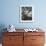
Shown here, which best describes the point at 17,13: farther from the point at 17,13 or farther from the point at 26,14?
the point at 26,14

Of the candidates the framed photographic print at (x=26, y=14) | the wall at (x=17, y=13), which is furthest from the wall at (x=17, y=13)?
the framed photographic print at (x=26, y=14)

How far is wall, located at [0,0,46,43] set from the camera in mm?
4121

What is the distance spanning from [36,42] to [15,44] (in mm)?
609

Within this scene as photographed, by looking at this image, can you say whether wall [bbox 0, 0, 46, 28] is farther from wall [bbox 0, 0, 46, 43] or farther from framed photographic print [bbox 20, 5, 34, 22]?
framed photographic print [bbox 20, 5, 34, 22]

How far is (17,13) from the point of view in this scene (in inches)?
163

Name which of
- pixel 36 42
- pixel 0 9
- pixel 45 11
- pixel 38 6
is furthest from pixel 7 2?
pixel 36 42

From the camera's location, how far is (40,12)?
13.6 feet

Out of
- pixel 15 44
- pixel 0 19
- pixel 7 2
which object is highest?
pixel 7 2

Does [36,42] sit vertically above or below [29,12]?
below

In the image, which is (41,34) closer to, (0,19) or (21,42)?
(21,42)

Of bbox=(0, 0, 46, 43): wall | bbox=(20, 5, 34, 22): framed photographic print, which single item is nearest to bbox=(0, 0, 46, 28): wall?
bbox=(0, 0, 46, 43): wall

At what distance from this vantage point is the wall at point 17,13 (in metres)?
4.12

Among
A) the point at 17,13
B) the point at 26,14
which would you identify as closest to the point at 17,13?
the point at 17,13

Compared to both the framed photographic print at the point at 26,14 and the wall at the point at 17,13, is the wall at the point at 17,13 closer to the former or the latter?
the wall at the point at 17,13
